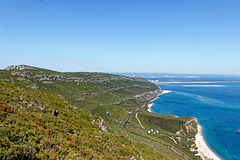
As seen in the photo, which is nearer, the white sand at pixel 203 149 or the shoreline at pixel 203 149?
the shoreline at pixel 203 149

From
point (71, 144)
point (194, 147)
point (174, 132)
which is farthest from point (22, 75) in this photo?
point (194, 147)

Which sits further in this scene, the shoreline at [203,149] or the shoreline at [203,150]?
the shoreline at [203,149]

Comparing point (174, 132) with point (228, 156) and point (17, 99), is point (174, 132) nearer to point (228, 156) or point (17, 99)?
point (228, 156)

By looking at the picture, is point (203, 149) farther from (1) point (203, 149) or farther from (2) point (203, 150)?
(2) point (203, 150)

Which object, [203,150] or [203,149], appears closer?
[203,150]

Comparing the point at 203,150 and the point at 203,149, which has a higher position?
the point at 203,150

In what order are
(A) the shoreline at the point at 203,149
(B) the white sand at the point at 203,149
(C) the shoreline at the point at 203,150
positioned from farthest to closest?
(B) the white sand at the point at 203,149
(A) the shoreline at the point at 203,149
(C) the shoreline at the point at 203,150

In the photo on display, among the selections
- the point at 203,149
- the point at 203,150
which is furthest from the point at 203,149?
the point at 203,150

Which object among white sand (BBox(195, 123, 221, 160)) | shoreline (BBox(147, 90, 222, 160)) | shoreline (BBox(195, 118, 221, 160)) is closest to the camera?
shoreline (BBox(147, 90, 222, 160))

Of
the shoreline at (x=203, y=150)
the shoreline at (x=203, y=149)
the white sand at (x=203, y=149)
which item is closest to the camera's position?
the shoreline at (x=203, y=150)

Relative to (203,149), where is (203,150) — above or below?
above

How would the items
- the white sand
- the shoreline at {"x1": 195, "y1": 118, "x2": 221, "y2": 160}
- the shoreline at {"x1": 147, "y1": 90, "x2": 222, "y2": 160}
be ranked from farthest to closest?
the white sand < the shoreline at {"x1": 195, "y1": 118, "x2": 221, "y2": 160} < the shoreline at {"x1": 147, "y1": 90, "x2": 222, "y2": 160}
